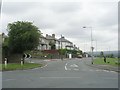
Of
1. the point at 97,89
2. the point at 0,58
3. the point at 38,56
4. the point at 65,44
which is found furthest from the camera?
the point at 65,44

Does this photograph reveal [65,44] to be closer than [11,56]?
No

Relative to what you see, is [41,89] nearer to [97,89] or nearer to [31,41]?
[97,89]

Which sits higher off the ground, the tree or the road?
the tree

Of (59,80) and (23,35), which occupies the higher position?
(23,35)

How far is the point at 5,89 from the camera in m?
13.6

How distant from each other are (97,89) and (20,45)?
38.5 metres

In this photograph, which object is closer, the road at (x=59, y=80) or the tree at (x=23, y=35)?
the road at (x=59, y=80)

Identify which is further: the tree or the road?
the tree

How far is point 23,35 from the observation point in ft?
163

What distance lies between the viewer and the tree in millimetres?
49844

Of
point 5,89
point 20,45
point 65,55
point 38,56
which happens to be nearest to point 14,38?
point 20,45

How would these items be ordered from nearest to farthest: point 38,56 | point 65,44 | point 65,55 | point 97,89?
point 97,89, point 38,56, point 65,55, point 65,44

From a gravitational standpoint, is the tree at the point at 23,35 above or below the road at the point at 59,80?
above

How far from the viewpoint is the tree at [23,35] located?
4984cm
